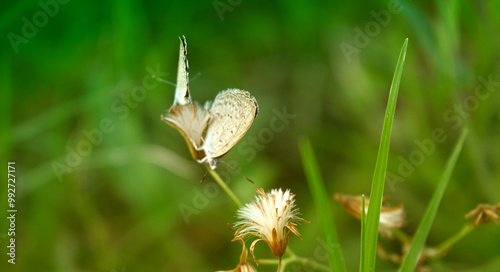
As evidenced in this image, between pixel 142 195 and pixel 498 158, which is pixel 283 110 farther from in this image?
pixel 498 158

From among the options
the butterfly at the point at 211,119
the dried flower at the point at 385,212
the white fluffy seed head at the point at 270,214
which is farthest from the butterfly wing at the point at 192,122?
the dried flower at the point at 385,212

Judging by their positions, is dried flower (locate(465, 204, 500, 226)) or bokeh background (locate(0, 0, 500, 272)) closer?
dried flower (locate(465, 204, 500, 226))

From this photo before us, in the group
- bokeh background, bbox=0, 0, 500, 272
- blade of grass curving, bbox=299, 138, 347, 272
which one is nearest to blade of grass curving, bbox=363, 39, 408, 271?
blade of grass curving, bbox=299, 138, 347, 272

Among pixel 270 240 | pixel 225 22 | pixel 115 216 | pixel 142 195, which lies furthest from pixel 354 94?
pixel 270 240

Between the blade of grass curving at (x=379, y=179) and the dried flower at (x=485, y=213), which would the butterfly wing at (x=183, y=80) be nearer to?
the blade of grass curving at (x=379, y=179)

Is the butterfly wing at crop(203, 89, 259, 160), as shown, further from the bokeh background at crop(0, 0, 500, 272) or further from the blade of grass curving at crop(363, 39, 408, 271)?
the bokeh background at crop(0, 0, 500, 272)
